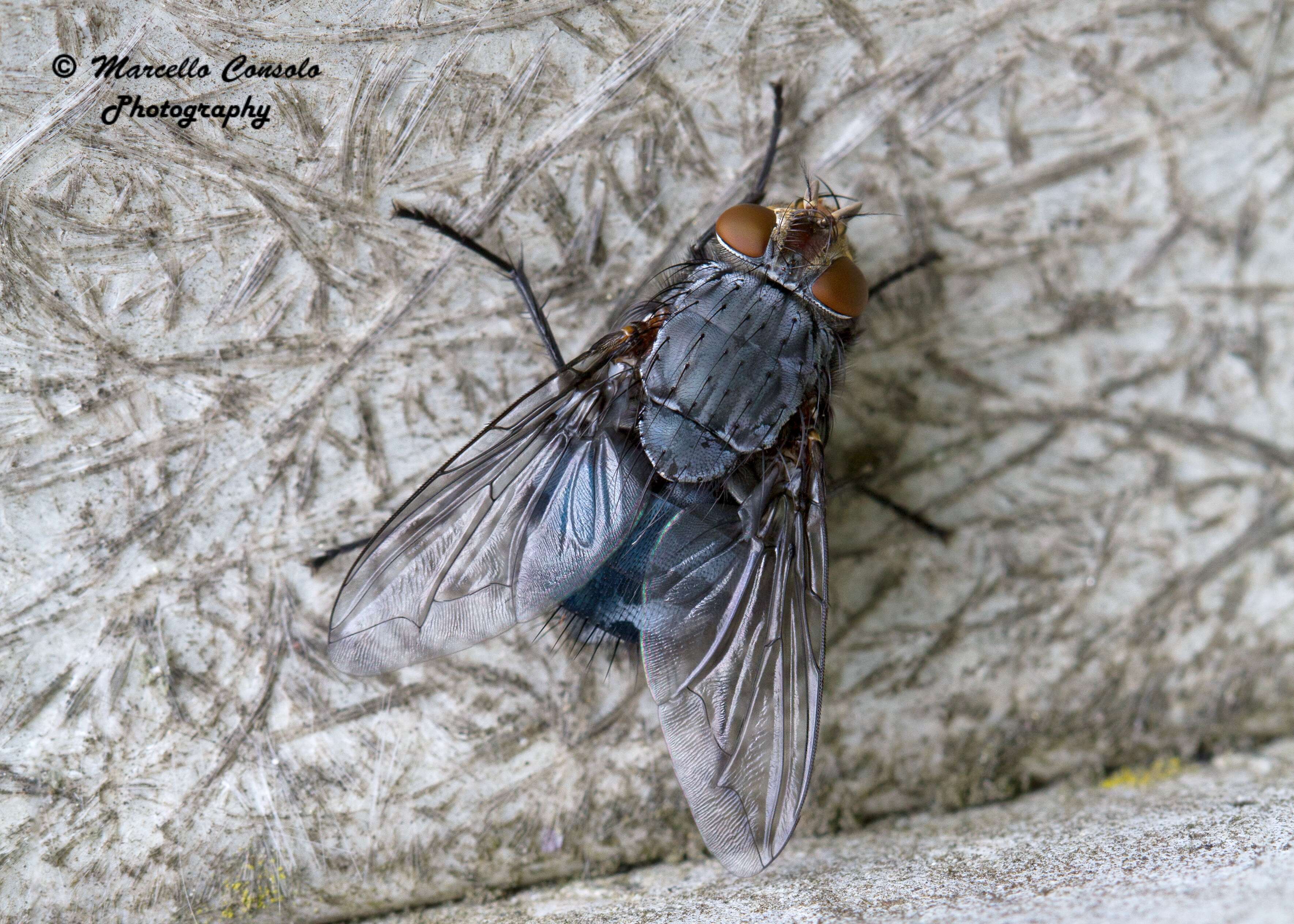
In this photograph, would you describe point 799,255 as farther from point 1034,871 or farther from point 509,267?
point 1034,871

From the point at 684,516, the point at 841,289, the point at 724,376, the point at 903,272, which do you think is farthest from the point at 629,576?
the point at 903,272

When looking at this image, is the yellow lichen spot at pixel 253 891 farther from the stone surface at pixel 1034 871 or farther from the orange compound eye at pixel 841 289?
the orange compound eye at pixel 841 289

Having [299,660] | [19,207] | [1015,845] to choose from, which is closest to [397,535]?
[299,660]

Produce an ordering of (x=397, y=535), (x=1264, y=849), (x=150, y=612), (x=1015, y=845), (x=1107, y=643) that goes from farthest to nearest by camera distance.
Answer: (x=1107, y=643) < (x=150, y=612) < (x=1015, y=845) < (x=397, y=535) < (x=1264, y=849)

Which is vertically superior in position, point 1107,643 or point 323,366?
point 323,366

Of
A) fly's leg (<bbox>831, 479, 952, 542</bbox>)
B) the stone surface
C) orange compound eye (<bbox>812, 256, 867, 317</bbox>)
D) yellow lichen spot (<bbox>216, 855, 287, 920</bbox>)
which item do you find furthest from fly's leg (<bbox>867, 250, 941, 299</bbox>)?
yellow lichen spot (<bbox>216, 855, 287, 920</bbox>)

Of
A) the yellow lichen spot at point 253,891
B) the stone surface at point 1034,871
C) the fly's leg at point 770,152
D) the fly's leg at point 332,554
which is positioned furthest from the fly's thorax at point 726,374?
the yellow lichen spot at point 253,891

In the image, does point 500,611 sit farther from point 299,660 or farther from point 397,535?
point 299,660
